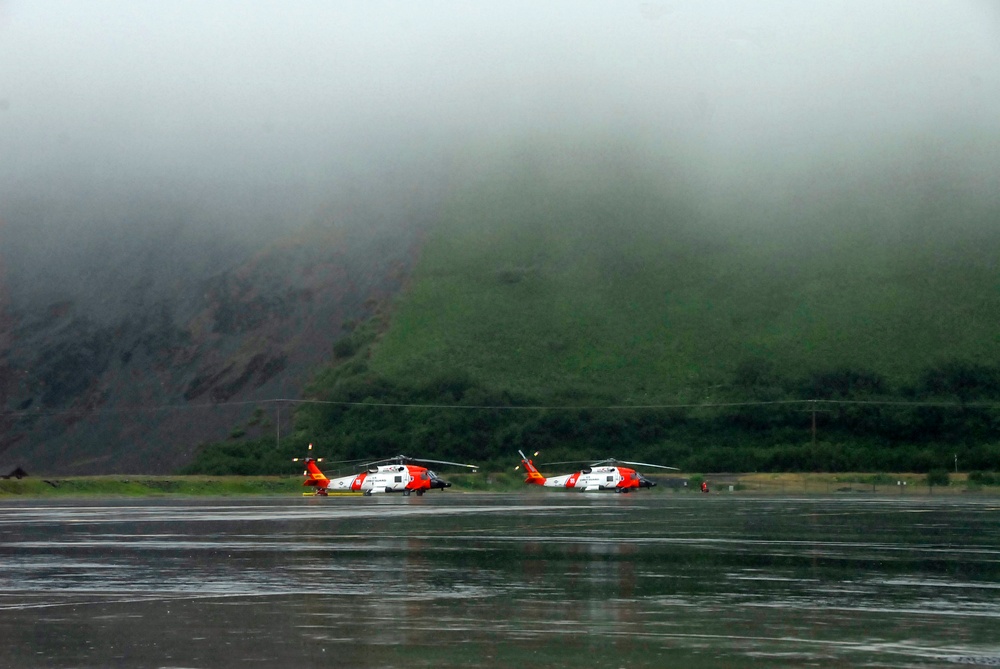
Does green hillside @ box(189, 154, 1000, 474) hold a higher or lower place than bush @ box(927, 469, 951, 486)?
higher

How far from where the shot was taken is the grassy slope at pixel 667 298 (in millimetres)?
104938

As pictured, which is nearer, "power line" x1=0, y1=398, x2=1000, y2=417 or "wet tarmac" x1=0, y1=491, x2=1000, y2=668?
"wet tarmac" x1=0, y1=491, x2=1000, y2=668

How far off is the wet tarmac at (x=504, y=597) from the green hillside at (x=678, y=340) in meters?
59.6

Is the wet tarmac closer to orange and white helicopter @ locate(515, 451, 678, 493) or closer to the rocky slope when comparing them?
orange and white helicopter @ locate(515, 451, 678, 493)

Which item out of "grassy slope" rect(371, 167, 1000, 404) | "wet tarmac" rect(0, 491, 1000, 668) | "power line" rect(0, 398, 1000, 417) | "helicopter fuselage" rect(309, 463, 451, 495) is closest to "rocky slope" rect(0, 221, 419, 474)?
"power line" rect(0, 398, 1000, 417)

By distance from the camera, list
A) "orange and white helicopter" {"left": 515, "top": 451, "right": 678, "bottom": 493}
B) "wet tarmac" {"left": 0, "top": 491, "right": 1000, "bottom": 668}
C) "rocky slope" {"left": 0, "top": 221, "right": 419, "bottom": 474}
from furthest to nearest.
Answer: "rocky slope" {"left": 0, "top": 221, "right": 419, "bottom": 474}
"orange and white helicopter" {"left": 515, "top": 451, "right": 678, "bottom": 493}
"wet tarmac" {"left": 0, "top": 491, "right": 1000, "bottom": 668}

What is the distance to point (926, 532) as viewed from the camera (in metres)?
26.6

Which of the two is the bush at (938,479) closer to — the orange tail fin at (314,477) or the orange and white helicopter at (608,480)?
the orange and white helicopter at (608,480)

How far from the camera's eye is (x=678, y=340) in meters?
110

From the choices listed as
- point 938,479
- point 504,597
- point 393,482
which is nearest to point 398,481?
point 393,482

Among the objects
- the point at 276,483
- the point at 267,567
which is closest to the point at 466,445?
the point at 276,483

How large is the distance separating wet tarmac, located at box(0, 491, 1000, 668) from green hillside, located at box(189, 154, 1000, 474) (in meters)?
59.6

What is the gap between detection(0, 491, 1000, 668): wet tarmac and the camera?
1083 cm

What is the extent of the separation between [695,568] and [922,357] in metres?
91.8
